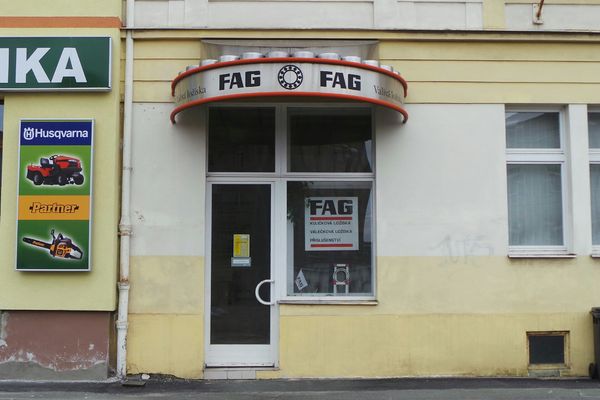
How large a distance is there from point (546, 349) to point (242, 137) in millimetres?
4382

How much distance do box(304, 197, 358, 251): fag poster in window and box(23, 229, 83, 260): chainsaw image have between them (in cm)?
264

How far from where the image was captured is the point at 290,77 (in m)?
6.21

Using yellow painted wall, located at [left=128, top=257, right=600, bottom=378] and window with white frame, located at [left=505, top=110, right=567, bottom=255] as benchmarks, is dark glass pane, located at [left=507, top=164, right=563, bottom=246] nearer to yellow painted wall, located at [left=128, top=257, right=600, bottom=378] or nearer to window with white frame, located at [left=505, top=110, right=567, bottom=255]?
window with white frame, located at [left=505, top=110, right=567, bottom=255]

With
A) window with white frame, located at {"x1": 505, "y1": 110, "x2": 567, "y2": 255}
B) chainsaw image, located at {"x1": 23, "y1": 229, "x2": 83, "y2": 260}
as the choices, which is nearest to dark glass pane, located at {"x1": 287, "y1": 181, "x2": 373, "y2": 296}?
window with white frame, located at {"x1": 505, "y1": 110, "x2": 567, "y2": 255}

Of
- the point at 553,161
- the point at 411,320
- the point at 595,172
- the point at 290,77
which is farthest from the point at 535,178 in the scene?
the point at 290,77

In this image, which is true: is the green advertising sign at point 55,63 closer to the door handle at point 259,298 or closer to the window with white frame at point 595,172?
the door handle at point 259,298

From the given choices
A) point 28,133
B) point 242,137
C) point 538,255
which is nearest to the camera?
point 28,133

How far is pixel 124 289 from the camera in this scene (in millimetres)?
6840

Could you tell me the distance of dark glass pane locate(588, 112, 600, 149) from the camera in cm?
739

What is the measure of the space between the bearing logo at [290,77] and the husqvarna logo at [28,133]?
293 cm

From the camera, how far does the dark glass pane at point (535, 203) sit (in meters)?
7.32

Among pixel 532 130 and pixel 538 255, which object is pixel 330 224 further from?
pixel 532 130

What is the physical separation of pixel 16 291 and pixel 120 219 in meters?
1.39

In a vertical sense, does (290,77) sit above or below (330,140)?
above
